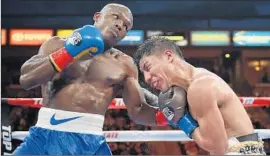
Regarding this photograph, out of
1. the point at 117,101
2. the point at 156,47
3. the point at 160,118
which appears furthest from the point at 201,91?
the point at 117,101

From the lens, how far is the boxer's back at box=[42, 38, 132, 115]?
5.69ft

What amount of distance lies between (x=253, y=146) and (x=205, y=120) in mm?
179

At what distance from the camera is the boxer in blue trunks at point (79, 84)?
1622 mm

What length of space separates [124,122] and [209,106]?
243 cm

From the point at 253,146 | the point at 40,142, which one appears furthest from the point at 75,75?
the point at 253,146

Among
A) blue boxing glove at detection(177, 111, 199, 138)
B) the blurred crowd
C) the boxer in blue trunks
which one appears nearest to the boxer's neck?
blue boxing glove at detection(177, 111, 199, 138)

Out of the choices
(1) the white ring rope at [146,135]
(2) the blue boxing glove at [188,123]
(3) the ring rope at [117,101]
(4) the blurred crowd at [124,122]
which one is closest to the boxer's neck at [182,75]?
(2) the blue boxing glove at [188,123]

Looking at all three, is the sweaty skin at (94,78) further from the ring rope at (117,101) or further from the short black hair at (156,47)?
the ring rope at (117,101)

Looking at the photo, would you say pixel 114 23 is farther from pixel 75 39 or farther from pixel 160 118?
pixel 160 118

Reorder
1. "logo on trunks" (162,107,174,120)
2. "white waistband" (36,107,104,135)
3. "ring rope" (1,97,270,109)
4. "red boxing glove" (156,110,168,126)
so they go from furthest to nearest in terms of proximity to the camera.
Answer: 1. "ring rope" (1,97,270,109)
2. "red boxing glove" (156,110,168,126)
3. "white waistband" (36,107,104,135)
4. "logo on trunks" (162,107,174,120)

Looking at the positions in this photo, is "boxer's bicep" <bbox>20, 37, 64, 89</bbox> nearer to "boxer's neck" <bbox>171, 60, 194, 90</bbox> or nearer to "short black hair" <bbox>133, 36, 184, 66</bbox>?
"short black hair" <bbox>133, 36, 184, 66</bbox>

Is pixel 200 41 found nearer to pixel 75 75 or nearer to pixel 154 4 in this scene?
pixel 154 4

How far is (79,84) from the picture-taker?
5.76 ft

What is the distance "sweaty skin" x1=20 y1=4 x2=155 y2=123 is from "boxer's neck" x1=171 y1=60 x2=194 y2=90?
13.9 inches
